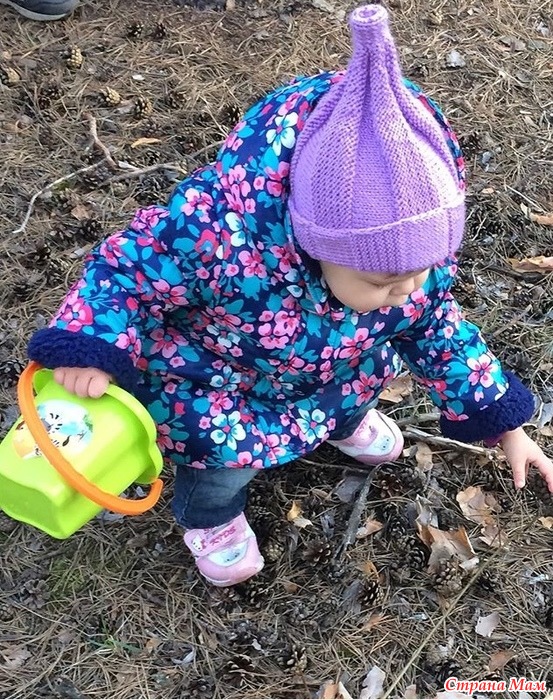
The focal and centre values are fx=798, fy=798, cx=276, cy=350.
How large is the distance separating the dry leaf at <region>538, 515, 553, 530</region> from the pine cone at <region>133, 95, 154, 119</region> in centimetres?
208

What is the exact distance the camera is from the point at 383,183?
126 centimetres

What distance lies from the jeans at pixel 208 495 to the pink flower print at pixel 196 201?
0.68 metres

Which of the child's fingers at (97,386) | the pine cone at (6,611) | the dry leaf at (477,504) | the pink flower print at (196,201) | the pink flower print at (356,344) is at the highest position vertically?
the pink flower print at (196,201)

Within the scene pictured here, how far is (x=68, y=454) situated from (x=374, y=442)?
102 cm

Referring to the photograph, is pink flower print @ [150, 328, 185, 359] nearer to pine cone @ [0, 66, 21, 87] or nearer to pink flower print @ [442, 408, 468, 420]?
pink flower print @ [442, 408, 468, 420]

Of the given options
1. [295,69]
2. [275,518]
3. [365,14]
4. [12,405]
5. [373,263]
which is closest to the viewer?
[365,14]

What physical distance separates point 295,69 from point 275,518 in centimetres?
205

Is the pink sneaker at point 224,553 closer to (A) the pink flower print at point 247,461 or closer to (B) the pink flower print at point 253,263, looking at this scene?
(A) the pink flower print at point 247,461

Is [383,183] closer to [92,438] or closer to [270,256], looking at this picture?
[270,256]

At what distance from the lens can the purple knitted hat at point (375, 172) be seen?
1225 mm

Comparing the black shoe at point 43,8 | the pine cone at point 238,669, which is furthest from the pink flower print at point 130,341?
the black shoe at point 43,8

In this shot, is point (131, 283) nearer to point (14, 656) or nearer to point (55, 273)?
point (14, 656)

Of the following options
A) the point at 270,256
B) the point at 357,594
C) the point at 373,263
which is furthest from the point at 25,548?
the point at 373,263

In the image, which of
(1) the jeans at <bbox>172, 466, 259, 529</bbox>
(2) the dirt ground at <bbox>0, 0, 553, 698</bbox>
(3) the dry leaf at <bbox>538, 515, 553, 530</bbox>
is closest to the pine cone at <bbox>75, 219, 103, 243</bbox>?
(2) the dirt ground at <bbox>0, 0, 553, 698</bbox>
